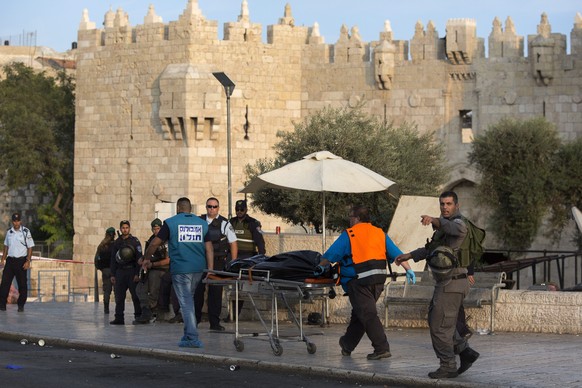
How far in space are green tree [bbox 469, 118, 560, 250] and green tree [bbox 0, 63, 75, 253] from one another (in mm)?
14473

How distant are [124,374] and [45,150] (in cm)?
3048

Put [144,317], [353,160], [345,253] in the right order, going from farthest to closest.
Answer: [353,160]
[144,317]
[345,253]

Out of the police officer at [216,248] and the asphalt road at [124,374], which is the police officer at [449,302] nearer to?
the asphalt road at [124,374]

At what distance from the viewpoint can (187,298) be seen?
13.5 metres

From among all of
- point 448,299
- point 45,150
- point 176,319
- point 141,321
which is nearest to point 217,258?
point 176,319

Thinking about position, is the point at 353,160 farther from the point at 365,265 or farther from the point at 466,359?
the point at 466,359

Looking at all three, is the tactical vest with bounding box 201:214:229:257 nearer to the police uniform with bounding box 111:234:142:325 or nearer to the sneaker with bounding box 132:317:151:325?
the police uniform with bounding box 111:234:142:325

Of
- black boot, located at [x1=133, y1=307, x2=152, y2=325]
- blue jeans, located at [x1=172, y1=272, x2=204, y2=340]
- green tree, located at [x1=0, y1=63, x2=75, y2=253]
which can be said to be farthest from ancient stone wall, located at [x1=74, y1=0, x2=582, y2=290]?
blue jeans, located at [x1=172, y1=272, x2=204, y2=340]

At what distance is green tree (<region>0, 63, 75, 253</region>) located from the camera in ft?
135

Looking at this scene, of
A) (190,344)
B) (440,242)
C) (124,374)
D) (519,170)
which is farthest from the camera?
(519,170)

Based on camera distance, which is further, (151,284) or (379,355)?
(151,284)

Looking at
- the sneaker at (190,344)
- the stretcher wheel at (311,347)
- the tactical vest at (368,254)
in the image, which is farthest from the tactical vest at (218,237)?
the tactical vest at (368,254)

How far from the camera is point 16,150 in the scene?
4128 cm

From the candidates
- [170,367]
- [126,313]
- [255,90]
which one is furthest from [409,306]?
[255,90]
